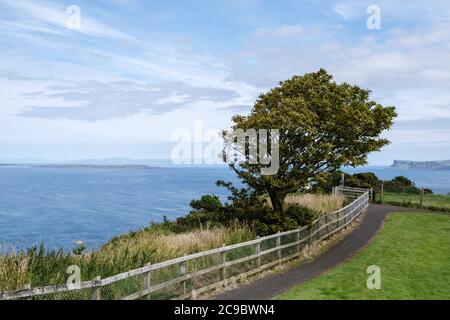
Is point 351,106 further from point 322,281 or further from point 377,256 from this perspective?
point 322,281

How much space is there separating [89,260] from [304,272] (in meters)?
7.74

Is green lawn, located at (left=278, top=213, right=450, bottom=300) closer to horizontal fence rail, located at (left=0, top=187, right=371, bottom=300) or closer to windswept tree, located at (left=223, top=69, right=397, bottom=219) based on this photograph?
horizontal fence rail, located at (left=0, top=187, right=371, bottom=300)

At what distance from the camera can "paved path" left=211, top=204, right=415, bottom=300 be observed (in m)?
13.3

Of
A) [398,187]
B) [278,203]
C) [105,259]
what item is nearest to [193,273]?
[105,259]

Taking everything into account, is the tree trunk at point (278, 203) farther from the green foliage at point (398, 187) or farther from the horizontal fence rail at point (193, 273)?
the green foliage at point (398, 187)

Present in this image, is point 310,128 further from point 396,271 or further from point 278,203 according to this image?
point 396,271

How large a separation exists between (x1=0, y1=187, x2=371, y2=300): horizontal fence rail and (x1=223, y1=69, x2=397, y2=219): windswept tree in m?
2.58

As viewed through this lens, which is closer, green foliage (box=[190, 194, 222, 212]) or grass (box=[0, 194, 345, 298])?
grass (box=[0, 194, 345, 298])

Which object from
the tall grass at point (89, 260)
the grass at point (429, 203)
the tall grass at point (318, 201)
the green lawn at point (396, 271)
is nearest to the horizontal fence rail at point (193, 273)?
the tall grass at point (89, 260)

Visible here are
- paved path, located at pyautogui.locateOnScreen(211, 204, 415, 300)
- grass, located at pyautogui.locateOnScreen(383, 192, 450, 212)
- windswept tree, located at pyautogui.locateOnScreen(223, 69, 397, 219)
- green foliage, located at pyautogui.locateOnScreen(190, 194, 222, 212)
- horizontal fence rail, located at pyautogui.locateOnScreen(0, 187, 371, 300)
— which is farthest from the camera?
grass, located at pyautogui.locateOnScreen(383, 192, 450, 212)

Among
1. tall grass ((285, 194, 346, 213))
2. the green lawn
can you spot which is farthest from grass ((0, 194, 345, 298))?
tall grass ((285, 194, 346, 213))

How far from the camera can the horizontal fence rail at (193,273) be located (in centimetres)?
995
